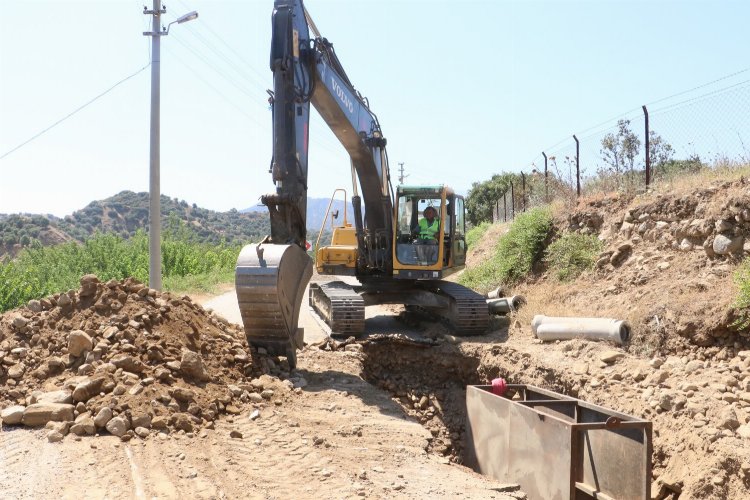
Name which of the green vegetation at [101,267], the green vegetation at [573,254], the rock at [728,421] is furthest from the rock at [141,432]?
the green vegetation at [101,267]

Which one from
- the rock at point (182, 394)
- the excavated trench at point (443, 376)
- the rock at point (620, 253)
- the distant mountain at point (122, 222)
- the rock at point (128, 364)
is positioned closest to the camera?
the rock at point (182, 394)

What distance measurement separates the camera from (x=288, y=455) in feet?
17.9

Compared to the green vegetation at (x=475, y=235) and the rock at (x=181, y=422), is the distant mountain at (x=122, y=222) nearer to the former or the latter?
the green vegetation at (x=475, y=235)

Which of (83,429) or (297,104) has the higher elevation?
(297,104)

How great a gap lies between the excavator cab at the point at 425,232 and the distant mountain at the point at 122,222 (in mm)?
49957

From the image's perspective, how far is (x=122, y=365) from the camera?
637 cm

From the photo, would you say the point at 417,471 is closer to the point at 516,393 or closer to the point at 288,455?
the point at 288,455

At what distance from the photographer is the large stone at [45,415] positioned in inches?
223

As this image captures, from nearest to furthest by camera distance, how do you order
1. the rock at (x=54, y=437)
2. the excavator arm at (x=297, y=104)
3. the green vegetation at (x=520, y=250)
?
the rock at (x=54, y=437) → the excavator arm at (x=297, y=104) → the green vegetation at (x=520, y=250)

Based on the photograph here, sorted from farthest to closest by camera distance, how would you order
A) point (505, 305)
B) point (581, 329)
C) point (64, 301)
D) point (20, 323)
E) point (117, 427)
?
point (505, 305) < point (581, 329) < point (64, 301) < point (20, 323) < point (117, 427)

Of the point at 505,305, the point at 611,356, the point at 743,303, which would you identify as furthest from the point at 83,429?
the point at 505,305

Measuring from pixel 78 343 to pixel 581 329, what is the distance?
19.8 ft

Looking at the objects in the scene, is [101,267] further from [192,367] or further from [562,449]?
[562,449]

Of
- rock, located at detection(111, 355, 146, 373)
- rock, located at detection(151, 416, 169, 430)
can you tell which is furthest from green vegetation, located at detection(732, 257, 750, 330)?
rock, located at detection(111, 355, 146, 373)
